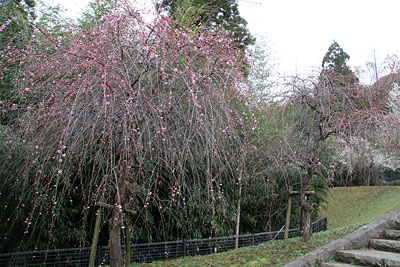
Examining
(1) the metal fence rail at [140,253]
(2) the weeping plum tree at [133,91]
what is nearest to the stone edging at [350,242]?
(1) the metal fence rail at [140,253]

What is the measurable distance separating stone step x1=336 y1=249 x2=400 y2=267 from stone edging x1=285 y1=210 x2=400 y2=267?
3.9 inches

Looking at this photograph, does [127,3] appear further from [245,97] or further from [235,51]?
[245,97]

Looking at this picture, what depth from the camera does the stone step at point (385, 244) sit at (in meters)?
3.62

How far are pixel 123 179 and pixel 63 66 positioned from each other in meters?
1.01

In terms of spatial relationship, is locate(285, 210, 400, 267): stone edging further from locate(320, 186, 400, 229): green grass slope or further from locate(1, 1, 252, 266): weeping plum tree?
locate(320, 186, 400, 229): green grass slope

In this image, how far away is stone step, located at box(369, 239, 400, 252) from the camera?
362cm

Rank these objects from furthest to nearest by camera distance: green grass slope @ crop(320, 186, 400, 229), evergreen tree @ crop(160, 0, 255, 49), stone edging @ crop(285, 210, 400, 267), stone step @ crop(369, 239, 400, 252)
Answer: green grass slope @ crop(320, 186, 400, 229) → stone step @ crop(369, 239, 400, 252) → stone edging @ crop(285, 210, 400, 267) → evergreen tree @ crop(160, 0, 255, 49)

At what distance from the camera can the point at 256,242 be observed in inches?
233

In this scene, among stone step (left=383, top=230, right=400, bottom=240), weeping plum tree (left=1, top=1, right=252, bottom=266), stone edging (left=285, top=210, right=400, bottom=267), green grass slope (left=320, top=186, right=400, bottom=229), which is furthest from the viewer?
green grass slope (left=320, top=186, right=400, bottom=229)

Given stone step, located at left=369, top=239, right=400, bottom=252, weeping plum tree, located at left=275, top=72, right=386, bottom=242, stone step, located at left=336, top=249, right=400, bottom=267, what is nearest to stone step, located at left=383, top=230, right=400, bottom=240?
stone step, located at left=369, top=239, right=400, bottom=252

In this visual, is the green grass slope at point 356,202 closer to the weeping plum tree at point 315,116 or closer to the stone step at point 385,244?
the weeping plum tree at point 315,116

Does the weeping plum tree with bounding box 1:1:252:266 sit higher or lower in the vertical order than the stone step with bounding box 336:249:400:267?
higher

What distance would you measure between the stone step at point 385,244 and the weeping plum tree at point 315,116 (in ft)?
2.87

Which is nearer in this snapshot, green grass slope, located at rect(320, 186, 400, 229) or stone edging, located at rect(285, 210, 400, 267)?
stone edging, located at rect(285, 210, 400, 267)
